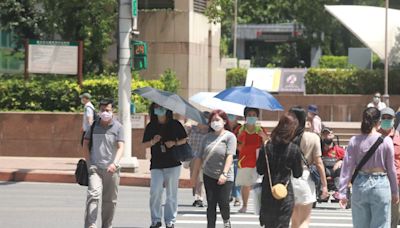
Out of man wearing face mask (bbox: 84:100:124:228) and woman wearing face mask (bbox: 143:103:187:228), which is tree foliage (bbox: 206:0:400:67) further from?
man wearing face mask (bbox: 84:100:124:228)

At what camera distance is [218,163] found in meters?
12.4

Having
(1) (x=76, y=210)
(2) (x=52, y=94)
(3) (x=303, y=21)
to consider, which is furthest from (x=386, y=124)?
(3) (x=303, y=21)

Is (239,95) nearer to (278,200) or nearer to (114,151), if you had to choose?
(114,151)

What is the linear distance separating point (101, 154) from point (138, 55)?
898 cm

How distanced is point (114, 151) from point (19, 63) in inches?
876

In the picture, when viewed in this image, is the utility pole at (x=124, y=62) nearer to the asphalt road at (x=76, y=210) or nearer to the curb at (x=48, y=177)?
the curb at (x=48, y=177)

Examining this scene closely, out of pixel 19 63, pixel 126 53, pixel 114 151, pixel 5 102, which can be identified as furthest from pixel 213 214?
pixel 19 63

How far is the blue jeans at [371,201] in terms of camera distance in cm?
980

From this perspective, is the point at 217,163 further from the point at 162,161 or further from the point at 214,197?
the point at 162,161

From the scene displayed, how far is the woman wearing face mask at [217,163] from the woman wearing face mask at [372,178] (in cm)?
261

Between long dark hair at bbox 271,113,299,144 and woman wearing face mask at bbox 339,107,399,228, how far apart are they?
669mm

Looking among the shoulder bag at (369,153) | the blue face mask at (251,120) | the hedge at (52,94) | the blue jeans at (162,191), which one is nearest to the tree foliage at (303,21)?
the hedge at (52,94)

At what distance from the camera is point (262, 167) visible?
9.99 metres

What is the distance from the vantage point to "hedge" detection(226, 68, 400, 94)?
140ft
